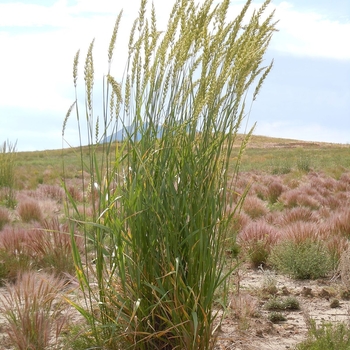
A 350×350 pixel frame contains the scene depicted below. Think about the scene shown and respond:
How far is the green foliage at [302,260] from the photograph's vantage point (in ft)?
19.3

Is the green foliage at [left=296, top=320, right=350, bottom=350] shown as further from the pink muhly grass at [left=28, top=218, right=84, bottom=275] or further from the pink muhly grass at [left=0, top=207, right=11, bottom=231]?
the pink muhly grass at [left=0, top=207, right=11, bottom=231]

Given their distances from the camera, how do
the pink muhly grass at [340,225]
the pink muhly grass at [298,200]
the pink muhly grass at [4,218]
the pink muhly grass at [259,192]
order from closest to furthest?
the pink muhly grass at [340,225]
the pink muhly grass at [4,218]
the pink muhly grass at [298,200]
the pink muhly grass at [259,192]

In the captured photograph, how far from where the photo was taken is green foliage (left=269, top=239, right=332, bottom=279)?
19.3ft

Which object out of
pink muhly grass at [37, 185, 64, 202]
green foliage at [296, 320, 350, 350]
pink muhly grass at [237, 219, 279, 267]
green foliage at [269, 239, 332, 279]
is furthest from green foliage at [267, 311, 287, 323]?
pink muhly grass at [37, 185, 64, 202]

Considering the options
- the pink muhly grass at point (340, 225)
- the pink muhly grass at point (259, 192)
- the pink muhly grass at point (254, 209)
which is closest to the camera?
the pink muhly grass at point (340, 225)

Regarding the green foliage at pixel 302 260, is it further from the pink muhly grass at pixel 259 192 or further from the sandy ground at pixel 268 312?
the pink muhly grass at pixel 259 192

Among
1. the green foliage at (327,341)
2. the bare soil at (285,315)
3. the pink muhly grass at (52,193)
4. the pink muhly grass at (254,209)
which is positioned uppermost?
the pink muhly grass at (52,193)

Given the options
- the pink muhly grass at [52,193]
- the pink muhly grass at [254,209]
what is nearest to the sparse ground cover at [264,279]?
the pink muhly grass at [254,209]

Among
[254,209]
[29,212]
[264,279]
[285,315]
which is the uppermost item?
[29,212]

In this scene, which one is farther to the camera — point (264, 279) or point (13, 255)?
point (13, 255)

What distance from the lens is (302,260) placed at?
590cm

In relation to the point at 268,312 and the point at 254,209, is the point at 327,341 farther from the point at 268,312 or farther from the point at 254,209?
the point at 254,209

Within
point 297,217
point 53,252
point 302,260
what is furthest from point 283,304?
point 297,217

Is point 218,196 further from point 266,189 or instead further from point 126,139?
point 266,189
